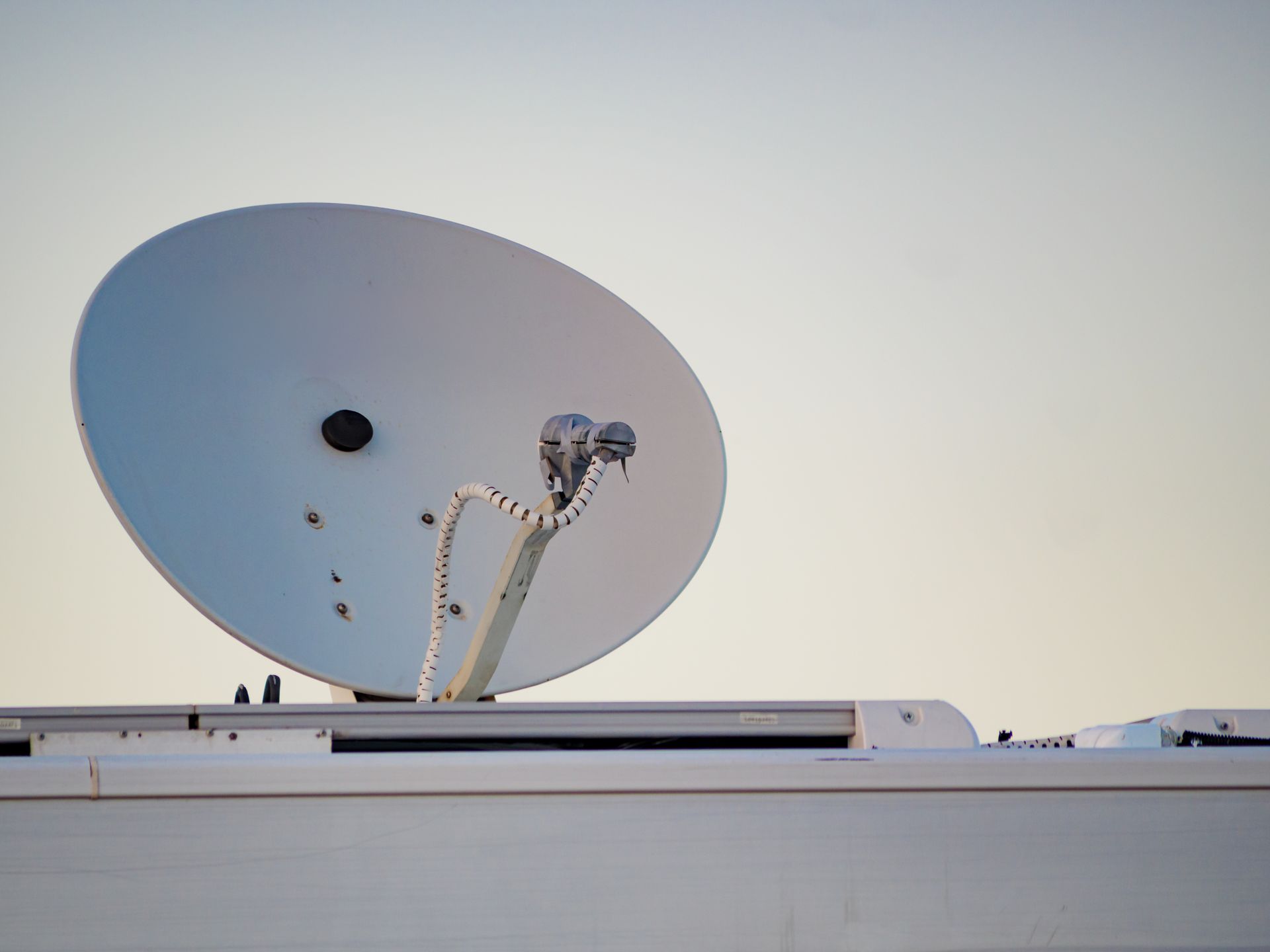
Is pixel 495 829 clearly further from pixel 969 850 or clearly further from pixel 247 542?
pixel 247 542

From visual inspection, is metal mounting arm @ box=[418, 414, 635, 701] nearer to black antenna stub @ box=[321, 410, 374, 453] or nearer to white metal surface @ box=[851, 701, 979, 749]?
white metal surface @ box=[851, 701, 979, 749]

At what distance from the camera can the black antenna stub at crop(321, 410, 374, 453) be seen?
11.7 feet

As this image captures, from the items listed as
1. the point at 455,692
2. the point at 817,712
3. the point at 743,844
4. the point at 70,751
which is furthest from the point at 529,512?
the point at 743,844

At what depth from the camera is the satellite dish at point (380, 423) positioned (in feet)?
10.5

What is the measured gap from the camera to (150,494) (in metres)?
3.02

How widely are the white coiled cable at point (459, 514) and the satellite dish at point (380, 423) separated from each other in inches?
17.0

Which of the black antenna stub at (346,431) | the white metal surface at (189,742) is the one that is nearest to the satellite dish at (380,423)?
the black antenna stub at (346,431)

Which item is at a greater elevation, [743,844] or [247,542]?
[247,542]

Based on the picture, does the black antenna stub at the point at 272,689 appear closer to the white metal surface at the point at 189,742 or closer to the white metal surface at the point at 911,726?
the white metal surface at the point at 189,742

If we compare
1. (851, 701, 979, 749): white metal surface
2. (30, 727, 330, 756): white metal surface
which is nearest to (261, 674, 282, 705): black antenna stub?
(30, 727, 330, 756): white metal surface

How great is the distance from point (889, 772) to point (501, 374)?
2391 millimetres

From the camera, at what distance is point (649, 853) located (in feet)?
5.14

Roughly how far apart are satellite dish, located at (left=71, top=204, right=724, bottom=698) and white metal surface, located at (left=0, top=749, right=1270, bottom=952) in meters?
1.50

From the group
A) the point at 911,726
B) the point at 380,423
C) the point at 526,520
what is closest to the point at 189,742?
the point at 526,520
